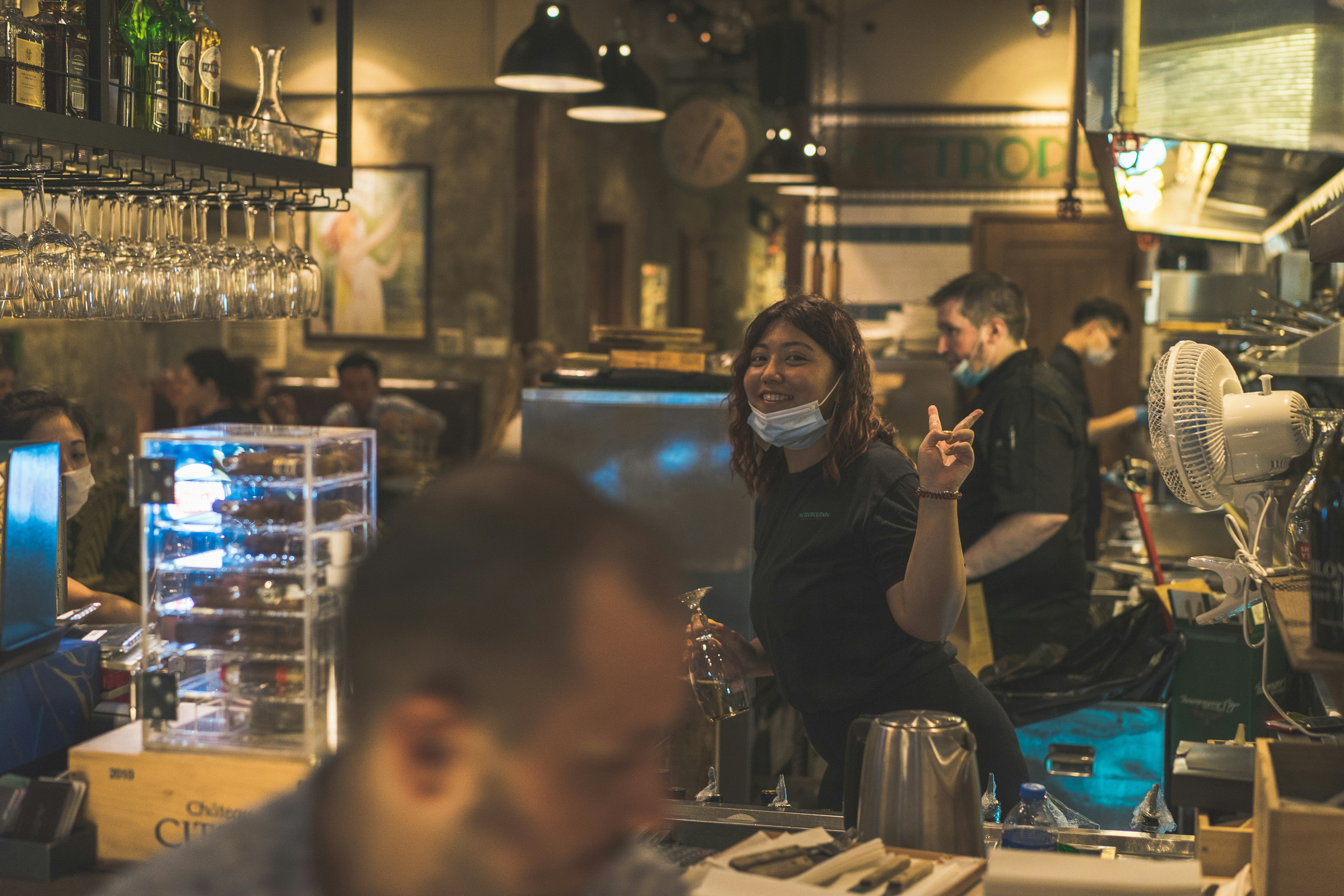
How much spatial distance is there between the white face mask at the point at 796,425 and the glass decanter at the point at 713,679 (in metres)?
0.37

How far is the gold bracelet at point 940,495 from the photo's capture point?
1.99 meters

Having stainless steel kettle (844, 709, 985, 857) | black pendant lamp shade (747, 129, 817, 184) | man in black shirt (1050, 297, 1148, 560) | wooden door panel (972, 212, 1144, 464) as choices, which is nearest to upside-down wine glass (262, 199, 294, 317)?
stainless steel kettle (844, 709, 985, 857)

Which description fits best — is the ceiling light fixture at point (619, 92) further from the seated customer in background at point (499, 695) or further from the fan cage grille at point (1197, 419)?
the seated customer in background at point (499, 695)

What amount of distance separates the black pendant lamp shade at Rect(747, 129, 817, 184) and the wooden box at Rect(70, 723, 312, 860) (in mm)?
6370

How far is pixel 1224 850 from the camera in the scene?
1.54 meters

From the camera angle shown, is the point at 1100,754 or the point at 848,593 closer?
the point at 848,593

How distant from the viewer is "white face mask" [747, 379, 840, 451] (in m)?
2.39

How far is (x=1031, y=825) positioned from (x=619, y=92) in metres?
4.23

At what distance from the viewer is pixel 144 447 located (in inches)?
71.7

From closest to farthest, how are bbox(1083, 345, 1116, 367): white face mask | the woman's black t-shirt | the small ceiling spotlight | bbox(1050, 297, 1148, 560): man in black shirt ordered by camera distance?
the woman's black t-shirt < the small ceiling spotlight < bbox(1050, 297, 1148, 560): man in black shirt < bbox(1083, 345, 1116, 367): white face mask

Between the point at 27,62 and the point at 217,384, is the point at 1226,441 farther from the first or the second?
the point at 217,384

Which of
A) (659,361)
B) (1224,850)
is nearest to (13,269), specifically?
(659,361)

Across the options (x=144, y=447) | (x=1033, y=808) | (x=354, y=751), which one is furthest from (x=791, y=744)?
(x=354, y=751)

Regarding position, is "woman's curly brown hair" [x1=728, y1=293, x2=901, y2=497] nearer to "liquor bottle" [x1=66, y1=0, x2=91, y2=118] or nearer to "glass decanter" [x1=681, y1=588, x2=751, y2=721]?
"glass decanter" [x1=681, y1=588, x2=751, y2=721]
